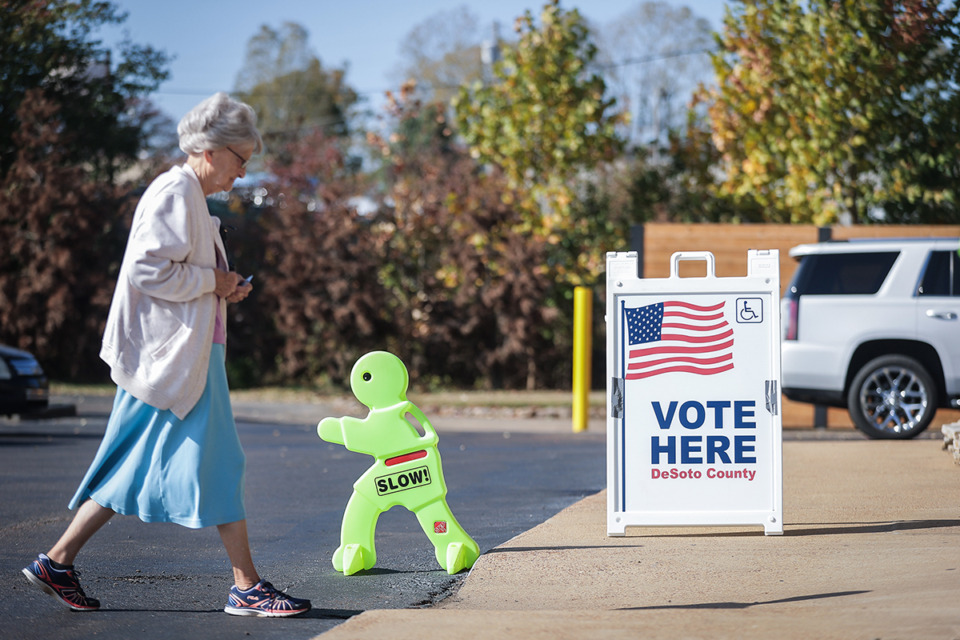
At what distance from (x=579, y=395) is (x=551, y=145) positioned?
7.71 m

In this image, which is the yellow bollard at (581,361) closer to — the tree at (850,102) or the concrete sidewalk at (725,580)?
the tree at (850,102)

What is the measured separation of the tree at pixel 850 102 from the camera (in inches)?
622

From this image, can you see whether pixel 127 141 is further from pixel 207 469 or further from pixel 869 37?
pixel 207 469

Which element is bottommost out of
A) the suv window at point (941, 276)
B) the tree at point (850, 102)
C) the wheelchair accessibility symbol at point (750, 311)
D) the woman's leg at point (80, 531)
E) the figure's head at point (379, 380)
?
the woman's leg at point (80, 531)

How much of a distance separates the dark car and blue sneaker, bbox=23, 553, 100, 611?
32.4ft

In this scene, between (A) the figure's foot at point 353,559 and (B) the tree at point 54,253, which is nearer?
(A) the figure's foot at point 353,559

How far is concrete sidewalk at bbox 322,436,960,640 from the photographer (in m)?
3.97

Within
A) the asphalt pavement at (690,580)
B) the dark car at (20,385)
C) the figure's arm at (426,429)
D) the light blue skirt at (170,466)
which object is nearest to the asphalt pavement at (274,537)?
the asphalt pavement at (690,580)

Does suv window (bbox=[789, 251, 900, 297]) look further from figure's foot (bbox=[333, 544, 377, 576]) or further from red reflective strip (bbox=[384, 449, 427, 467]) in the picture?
figure's foot (bbox=[333, 544, 377, 576])

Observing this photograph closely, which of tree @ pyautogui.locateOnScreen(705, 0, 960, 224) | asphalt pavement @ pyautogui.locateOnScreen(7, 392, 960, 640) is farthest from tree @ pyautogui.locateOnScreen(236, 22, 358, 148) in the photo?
asphalt pavement @ pyautogui.locateOnScreen(7, 392, 960, 640)

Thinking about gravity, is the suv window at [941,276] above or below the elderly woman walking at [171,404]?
above

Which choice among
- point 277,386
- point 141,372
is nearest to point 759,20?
point 277,386

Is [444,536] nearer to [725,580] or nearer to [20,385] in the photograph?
[725,580]

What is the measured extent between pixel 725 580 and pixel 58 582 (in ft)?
9.03
